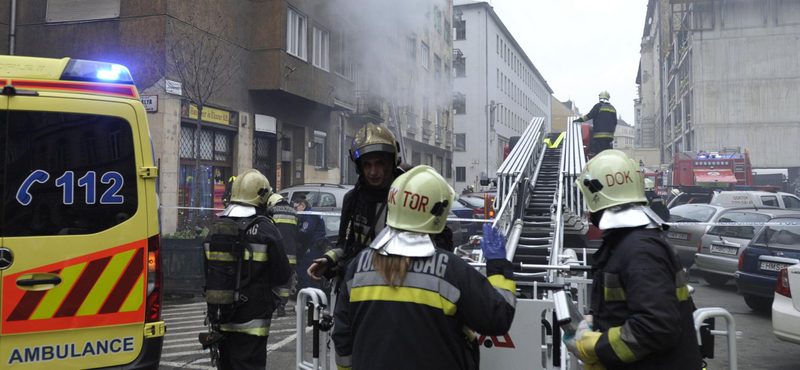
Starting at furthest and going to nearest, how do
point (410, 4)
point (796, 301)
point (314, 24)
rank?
point (410, 4) → point (314, 24) → point (796, 301)

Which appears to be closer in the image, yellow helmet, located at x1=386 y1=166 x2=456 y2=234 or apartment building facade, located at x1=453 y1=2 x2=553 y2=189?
yellow helmet, located at x1=386 y1=166 x2=456 y2=234

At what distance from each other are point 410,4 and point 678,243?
12510mm

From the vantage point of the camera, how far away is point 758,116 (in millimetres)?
34875

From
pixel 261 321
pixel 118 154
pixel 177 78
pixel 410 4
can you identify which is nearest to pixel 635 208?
pixel 261 321

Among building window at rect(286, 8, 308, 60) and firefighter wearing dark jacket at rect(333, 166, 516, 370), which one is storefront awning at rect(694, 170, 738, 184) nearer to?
building window at rect(286, 8, 308, 60)

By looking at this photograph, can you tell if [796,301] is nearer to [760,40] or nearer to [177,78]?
[177,78]

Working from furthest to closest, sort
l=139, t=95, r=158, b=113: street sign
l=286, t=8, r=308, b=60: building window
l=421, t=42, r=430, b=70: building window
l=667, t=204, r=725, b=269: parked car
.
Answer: l=421, t=42, r=430, b=70: building window, l=286, t=8, r=308, b=60: building window, l=139, t=95, r=158, b=113: street sign, l=667, t=204, r=725, b=269: parked car

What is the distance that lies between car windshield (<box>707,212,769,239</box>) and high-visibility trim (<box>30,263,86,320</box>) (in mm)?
9459

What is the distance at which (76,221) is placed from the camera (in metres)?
3.37

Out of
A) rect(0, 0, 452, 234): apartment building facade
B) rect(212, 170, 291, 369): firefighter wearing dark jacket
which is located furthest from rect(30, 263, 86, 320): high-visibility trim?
rect(0, 0, 452, 234): apartment building facade

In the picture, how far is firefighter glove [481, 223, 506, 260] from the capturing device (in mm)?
2230

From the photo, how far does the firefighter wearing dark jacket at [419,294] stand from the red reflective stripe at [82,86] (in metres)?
2.26

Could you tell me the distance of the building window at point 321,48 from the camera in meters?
18.0

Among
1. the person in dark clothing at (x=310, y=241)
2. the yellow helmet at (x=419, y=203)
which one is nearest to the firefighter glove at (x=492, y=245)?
the yellow helmet at (x=419, y=203)
